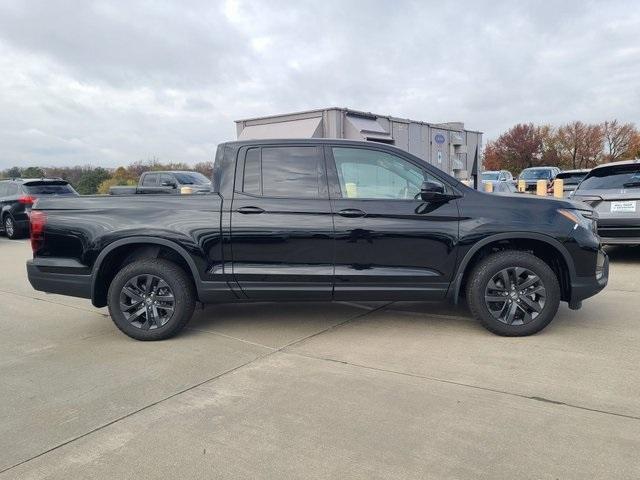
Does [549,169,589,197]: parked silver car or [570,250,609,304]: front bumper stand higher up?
[549,169,589,197]: parked silver car

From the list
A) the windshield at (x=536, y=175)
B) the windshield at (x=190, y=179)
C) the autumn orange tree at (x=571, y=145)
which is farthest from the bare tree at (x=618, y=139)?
the windshield at (x=190, y=179)

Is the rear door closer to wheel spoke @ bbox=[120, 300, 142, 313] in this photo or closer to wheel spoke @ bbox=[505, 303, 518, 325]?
wheel spoke @ bbox=[120, 300, 142, 313]

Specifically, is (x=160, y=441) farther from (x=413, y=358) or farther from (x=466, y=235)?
(x=466, y=235)

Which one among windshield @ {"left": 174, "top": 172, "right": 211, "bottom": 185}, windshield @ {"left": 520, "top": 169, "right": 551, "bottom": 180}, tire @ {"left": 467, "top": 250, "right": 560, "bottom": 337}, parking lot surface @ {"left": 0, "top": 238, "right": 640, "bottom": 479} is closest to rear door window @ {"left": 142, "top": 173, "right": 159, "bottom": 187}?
windshield @ {"left": 174, "top": 172, "right": 211, "bottom": 185}

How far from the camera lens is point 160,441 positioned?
289 cm

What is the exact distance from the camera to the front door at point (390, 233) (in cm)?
444

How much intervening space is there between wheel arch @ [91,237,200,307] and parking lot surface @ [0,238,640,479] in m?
0.50

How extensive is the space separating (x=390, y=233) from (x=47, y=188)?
13011 mm

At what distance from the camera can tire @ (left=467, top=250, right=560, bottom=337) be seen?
14.5 feet

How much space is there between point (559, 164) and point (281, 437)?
51939 mm

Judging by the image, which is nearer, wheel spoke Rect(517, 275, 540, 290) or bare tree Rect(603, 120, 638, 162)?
wheel spoke Rect(517, 275, 540, 290)

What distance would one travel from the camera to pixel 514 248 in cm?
466

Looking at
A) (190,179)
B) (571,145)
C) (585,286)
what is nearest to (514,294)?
(585,286)

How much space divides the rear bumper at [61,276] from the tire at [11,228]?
1058 centimetres
